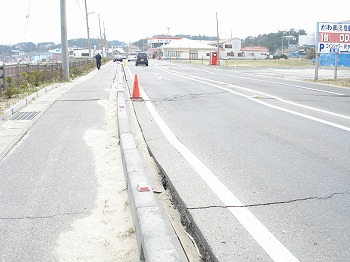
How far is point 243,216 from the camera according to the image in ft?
13.9

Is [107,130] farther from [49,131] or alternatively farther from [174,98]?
[174,98]

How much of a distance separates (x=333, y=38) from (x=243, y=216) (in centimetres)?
2323

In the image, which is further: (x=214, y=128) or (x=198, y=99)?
(x=198, y=99)

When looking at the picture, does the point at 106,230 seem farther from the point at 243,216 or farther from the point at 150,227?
the point at 243,216

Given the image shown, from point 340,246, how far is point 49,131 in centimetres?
658

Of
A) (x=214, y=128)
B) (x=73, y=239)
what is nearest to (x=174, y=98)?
(x=214, y=128)

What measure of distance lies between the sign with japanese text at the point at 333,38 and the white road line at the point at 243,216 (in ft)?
66.2

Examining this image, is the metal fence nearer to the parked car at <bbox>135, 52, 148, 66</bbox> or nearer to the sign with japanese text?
the sign with japanese text

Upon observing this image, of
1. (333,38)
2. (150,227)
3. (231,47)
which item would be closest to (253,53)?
(231,47)

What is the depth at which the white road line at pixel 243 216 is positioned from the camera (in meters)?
3.49

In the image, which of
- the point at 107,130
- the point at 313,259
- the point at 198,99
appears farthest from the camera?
the point at 198,99

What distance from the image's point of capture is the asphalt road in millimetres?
3699

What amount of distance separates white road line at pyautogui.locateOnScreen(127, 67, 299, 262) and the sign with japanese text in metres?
20.2

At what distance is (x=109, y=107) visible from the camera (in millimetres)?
12117
